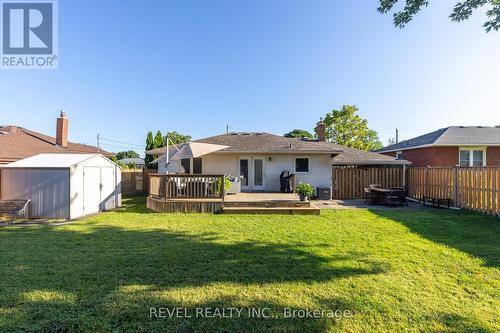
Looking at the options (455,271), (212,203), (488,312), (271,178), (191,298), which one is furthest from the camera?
(271,178)

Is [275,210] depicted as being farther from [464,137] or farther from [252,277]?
[464,137]

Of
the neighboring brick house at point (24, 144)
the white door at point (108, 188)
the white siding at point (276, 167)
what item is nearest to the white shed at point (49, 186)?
the white door at point (108, 188)

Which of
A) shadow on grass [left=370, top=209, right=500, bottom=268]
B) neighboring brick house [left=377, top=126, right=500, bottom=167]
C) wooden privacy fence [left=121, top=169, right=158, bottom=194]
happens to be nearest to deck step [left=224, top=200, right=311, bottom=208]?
shadow on grass [left=370, top=209, right=500, bottom=268]

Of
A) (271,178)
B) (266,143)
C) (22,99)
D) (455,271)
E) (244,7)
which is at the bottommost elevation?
(455,271)

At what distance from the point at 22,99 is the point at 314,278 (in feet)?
61.6

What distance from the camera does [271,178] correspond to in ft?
45.9

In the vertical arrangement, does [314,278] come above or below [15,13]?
below

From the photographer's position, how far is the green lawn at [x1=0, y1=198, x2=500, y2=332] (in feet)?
9.49

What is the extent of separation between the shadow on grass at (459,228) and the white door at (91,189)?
12.0 m

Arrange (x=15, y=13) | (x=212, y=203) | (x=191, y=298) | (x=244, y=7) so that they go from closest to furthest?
(x=191, y=298)
(x=15, y=13)
(x=212, y=203)
(x=244, y=7)

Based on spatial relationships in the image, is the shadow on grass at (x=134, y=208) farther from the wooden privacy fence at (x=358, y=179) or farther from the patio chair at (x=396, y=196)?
the patio chair at (x=396, y=196)

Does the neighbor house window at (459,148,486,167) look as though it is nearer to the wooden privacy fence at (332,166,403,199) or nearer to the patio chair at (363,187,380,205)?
the wooden privacy fence at (332,166,403,199)

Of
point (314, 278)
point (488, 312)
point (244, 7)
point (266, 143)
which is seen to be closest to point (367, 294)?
point (314, 278)

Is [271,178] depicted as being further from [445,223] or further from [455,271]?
[455,271]
